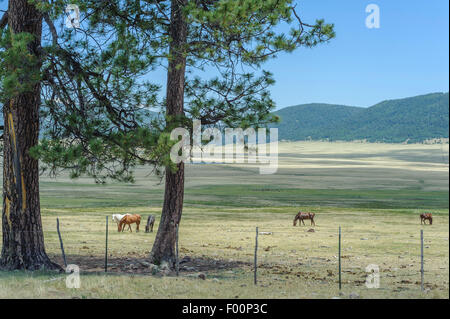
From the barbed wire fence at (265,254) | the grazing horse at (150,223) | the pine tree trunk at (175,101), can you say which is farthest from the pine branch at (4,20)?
the grazing horse at (150,223)

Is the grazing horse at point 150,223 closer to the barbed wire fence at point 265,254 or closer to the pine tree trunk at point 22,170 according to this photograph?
the barbed wire fence at point 265,254

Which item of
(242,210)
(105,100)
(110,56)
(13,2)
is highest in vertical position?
(13,2)

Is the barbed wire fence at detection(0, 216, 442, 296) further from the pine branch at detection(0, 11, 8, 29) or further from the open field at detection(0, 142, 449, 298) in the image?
the pine branch at detection(0, 11, 8, 29)

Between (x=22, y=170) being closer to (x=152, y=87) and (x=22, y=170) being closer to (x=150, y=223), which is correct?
(x=152, y=87)

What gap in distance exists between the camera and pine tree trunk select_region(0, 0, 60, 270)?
16094 mm

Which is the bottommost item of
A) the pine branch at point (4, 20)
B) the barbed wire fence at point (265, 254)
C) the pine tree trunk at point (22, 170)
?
the barbed wire fence at point (265, 254)

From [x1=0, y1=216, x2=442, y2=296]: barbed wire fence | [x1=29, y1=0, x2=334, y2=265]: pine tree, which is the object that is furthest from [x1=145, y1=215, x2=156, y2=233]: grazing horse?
[x1=29, y1=0, x2=334, y2=265]: pine tree

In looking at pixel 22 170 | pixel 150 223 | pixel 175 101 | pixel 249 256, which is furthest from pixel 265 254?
pixel 22 170

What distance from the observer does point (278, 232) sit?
30844 mm

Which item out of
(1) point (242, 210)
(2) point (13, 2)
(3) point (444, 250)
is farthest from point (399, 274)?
(1) point (242, 210)

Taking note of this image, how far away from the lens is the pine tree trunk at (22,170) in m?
16.1

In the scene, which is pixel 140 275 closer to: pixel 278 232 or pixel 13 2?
pixel 13 2

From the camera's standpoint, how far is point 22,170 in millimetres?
16125

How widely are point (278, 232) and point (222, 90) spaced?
44.7ft
